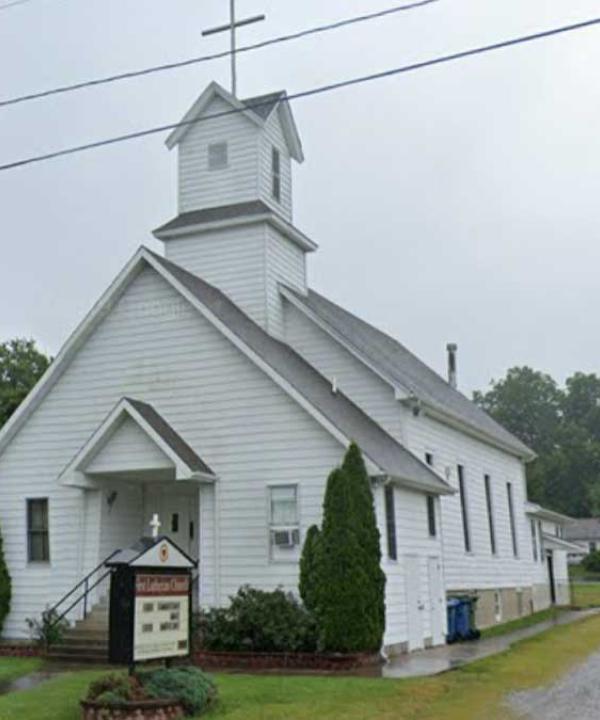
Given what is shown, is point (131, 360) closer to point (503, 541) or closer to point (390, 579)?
point (390, 579)

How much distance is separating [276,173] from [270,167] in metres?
0.41

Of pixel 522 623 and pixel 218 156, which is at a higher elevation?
pixel 218 156

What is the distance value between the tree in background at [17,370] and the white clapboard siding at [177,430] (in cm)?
2491

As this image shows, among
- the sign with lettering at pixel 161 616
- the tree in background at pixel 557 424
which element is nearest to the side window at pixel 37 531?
the sign with lettering at pixel 161 616

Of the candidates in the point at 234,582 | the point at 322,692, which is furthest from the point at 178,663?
the point at 322,692

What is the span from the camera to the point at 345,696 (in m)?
12.9

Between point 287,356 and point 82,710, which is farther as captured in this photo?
point 287,356

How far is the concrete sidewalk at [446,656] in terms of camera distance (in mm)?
15820

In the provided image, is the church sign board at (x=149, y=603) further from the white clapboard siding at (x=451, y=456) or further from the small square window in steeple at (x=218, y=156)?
the small square window in steeple at (x=218, y=156)

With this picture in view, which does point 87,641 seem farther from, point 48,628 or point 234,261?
point 234,261

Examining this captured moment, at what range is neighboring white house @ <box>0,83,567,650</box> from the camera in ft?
61.7

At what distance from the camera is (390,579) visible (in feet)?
61.7

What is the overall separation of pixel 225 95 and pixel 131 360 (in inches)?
339

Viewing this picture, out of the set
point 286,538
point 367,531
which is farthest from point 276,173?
point 367,531
